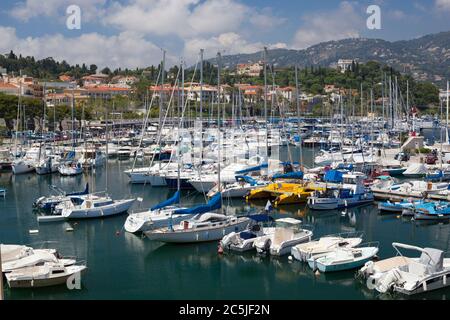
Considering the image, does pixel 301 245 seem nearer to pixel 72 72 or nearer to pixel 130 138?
pixel 130 138

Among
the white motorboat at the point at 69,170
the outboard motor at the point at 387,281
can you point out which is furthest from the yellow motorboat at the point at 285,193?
the white motorboat at the point at 69,170

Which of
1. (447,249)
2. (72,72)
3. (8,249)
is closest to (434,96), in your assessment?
(72,72)

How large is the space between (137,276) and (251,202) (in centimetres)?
1276

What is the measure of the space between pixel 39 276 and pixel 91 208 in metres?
9.73

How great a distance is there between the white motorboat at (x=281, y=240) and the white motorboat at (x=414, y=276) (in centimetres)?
369

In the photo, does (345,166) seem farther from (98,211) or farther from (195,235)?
(195,235)

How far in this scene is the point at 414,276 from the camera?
16109mm

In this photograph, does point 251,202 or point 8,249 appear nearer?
point 8,249

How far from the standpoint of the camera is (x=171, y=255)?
67.2 ft

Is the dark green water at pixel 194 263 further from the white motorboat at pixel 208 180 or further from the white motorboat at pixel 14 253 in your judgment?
the white motorboat at pixel 208 180

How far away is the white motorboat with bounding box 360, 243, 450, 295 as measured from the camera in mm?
15812

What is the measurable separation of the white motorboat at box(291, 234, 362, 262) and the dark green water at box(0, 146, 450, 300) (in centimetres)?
39

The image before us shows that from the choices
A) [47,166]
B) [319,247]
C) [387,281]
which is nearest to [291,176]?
[319,247]

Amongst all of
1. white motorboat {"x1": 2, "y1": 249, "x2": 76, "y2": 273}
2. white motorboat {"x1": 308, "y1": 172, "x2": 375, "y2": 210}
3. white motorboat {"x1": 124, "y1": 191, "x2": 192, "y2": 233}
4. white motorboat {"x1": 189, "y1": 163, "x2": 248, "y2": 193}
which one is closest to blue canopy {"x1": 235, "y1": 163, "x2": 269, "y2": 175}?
white motorboat {"x1": 189, "y1": 163, "x2": 248, "y2": 193}
